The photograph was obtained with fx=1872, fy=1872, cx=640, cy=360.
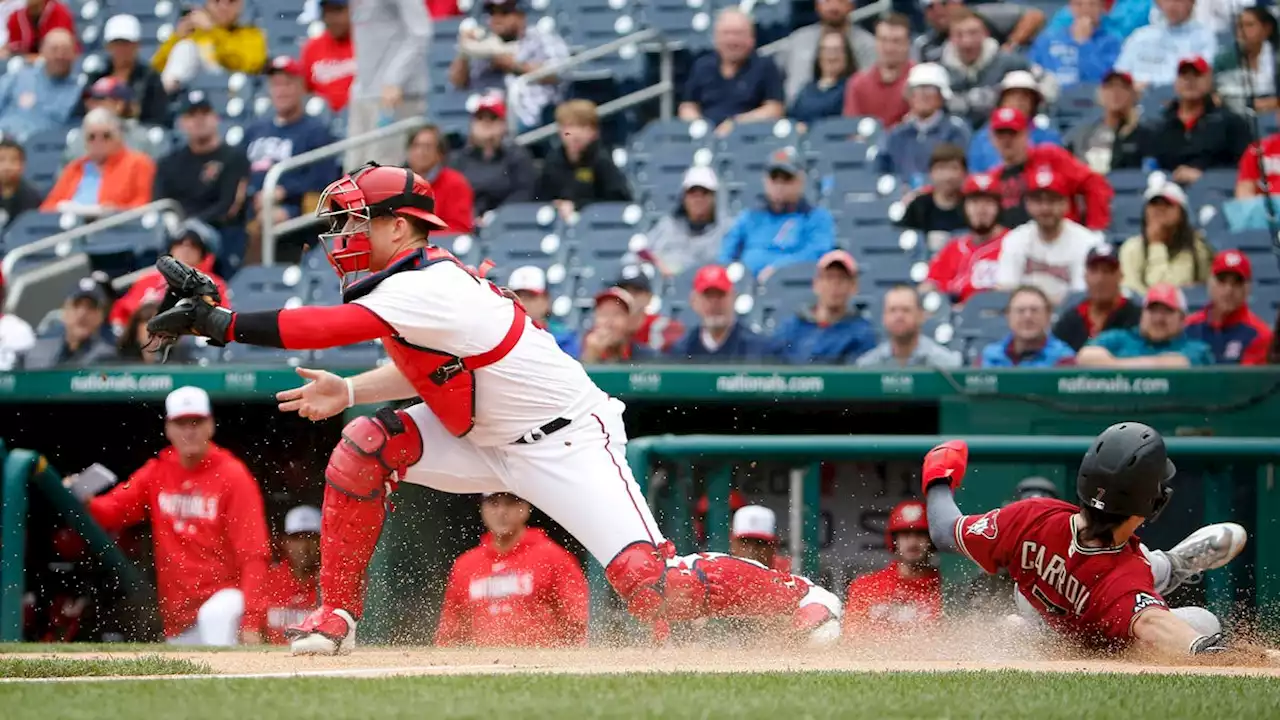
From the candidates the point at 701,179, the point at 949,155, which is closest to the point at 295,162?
the point at 701,179

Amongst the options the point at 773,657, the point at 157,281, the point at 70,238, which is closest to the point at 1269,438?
the point at 773,657

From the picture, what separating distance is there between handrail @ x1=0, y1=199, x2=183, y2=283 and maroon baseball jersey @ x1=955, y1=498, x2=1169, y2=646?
6527 mm

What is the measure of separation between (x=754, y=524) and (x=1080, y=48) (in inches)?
186

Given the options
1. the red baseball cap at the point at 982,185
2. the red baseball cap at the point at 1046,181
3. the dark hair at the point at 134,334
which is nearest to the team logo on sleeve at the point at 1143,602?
the red baseball cap at the point at 1046,181

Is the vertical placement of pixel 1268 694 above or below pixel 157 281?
below

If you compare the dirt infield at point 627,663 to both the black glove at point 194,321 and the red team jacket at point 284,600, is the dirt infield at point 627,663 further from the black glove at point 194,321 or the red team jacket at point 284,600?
the red team jacket at point 284,600

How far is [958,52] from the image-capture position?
1031 cm

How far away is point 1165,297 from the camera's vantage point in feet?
25.9

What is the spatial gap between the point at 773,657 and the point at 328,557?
1.39 meters

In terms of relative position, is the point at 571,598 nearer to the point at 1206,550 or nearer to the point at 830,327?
the point at 830,327

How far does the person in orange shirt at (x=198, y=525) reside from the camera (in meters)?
7.73

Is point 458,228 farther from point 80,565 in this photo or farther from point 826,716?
point 826,716

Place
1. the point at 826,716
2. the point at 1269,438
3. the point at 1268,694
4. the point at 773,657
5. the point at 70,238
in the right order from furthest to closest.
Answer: the point at 70,238
the point at 1269,438
the point at 773,657
the point at 1268,694
the point at 826,716

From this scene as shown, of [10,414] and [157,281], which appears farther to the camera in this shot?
[157,281]
